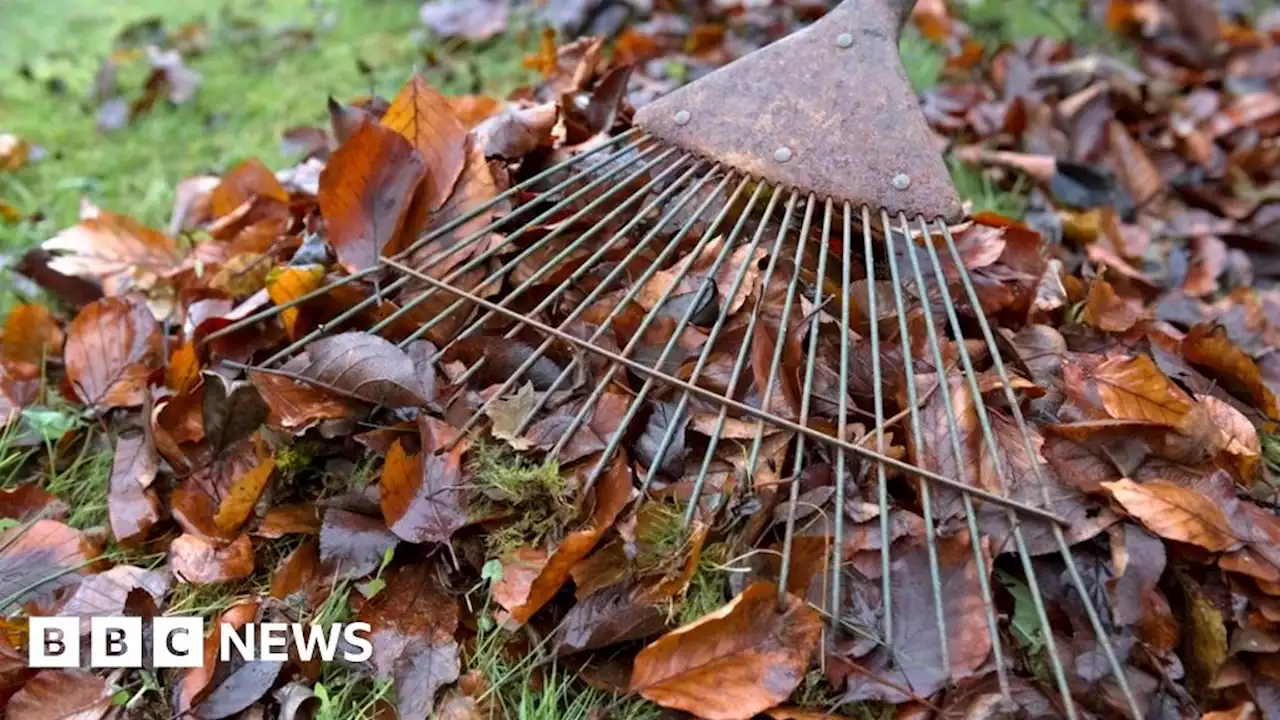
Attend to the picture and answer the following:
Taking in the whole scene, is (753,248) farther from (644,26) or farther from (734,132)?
(644,26)

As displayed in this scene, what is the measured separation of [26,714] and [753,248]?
1.10 meters

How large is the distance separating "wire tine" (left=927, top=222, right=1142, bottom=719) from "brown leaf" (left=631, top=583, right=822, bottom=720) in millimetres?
263

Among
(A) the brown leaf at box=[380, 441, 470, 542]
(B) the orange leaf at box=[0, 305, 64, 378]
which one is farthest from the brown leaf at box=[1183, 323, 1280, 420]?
(B) the orange leaf at box=[0, 305, 64, 378]

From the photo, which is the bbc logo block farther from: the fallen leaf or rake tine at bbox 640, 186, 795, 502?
the fallen leaf

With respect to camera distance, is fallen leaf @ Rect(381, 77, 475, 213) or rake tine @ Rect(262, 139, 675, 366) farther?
fallen leaf @ Rect(381, 77, 475, 213)

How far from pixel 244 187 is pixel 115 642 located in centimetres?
100

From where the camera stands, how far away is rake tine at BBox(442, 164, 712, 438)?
4.28ft

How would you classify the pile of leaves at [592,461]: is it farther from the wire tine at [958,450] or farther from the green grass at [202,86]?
the green grass at [202,86]

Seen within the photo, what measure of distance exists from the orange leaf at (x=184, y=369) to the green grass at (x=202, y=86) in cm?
76

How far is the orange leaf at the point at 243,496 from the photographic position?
130 cm

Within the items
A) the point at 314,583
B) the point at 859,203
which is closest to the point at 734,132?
the point at 859,203

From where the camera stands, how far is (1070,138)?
2279mm

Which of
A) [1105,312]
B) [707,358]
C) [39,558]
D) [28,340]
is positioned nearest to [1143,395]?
[1105,312]

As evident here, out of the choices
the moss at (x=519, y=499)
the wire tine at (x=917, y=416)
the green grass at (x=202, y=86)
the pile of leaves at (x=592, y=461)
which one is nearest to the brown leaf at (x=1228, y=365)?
the pile of leaves at (x=592, y=461)
